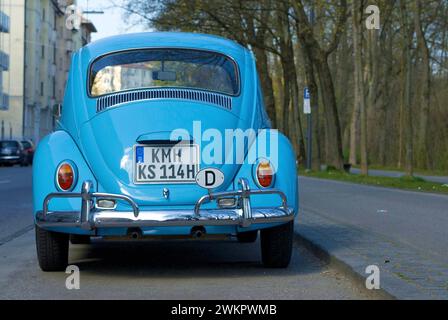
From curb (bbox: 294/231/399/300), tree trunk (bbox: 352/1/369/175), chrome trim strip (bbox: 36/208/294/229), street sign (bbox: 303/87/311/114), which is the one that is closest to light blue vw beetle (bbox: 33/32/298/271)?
chrome trim strip (bbox: 36/208/294/229)

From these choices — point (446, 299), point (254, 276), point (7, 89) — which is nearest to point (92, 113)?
point (254, 276)

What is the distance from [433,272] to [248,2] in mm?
28212

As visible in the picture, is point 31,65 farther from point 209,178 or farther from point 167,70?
point 209,178

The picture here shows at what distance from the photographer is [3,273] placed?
26.0 feet

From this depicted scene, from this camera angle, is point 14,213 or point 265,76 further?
point 265,76

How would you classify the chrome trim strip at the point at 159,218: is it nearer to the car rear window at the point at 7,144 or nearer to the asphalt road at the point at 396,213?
the asphalt road at the point at 396,213

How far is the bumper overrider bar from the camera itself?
7.20m

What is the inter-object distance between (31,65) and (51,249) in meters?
76.5

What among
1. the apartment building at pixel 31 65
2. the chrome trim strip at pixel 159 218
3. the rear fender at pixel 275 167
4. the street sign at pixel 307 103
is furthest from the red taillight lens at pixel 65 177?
the apartment building at pixel 31 65

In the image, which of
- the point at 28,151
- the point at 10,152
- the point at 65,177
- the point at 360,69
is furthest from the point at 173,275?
the point at 28,151

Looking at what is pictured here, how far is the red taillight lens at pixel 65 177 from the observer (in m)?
7.47

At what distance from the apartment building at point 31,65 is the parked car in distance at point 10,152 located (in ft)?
63.9

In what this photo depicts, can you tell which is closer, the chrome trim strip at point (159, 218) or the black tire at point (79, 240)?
the chrome trim strip at point (159, 218)

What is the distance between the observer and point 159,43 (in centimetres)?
867
